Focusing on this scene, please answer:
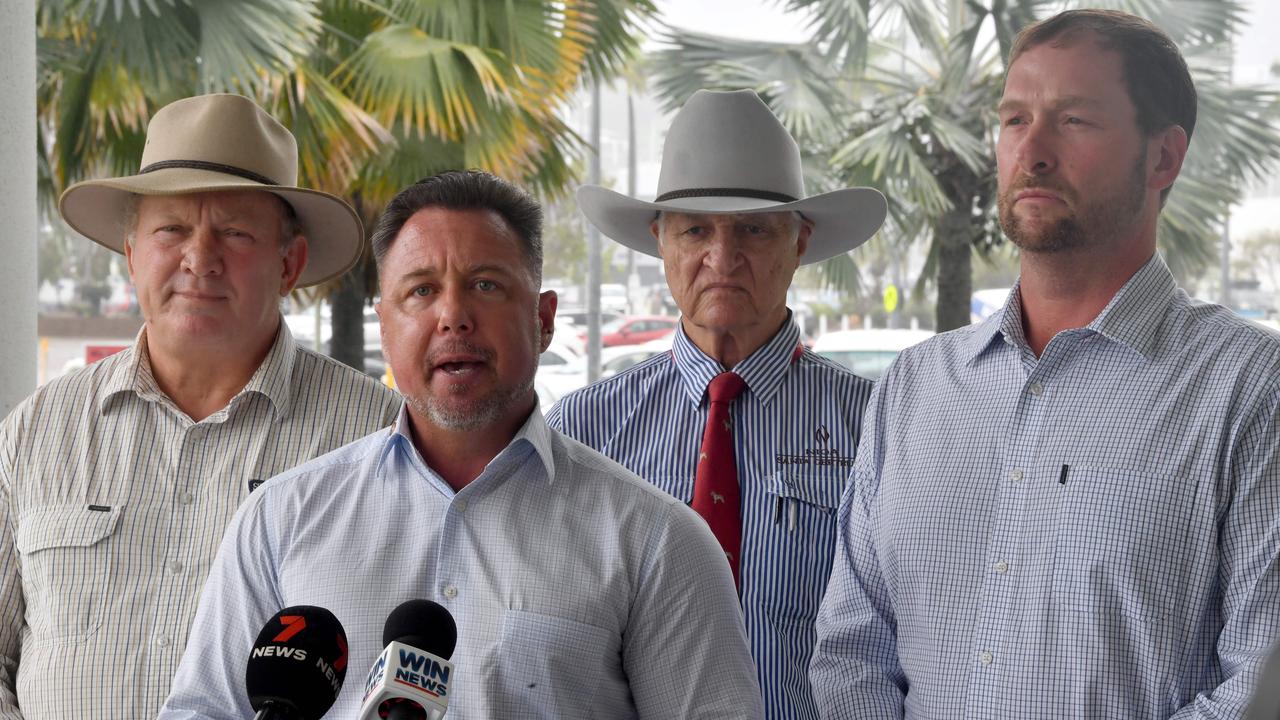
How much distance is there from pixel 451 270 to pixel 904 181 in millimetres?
8487

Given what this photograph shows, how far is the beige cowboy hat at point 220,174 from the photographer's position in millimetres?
2582

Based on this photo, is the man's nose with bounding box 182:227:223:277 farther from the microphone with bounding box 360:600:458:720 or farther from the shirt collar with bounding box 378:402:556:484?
the microphone with bounding box 360:600:458:720

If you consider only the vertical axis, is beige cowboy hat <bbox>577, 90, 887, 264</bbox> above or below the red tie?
above

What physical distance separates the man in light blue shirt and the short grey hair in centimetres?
73

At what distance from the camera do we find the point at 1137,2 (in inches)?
385

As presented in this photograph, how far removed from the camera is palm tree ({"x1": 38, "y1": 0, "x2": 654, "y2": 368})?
5934mm

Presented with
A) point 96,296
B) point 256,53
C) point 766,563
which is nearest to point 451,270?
point 766,563

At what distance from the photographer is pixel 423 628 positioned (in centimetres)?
137

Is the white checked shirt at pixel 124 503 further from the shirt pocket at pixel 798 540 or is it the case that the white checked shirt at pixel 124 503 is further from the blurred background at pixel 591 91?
the blurred background at pixel 591 91

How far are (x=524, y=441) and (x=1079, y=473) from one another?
0.89 m

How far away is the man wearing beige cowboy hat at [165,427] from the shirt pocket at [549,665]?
85cm

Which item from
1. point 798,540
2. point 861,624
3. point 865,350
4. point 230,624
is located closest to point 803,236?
point 798,540

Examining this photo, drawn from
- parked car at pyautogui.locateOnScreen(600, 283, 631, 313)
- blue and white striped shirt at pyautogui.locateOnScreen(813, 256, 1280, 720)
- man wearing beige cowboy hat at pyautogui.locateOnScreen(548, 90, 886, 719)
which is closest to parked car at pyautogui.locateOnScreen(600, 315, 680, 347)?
parked car at pyautogui.locateOnScreen(600, 283, 631, 313)

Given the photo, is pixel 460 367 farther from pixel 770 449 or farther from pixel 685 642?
pixel 770 449
